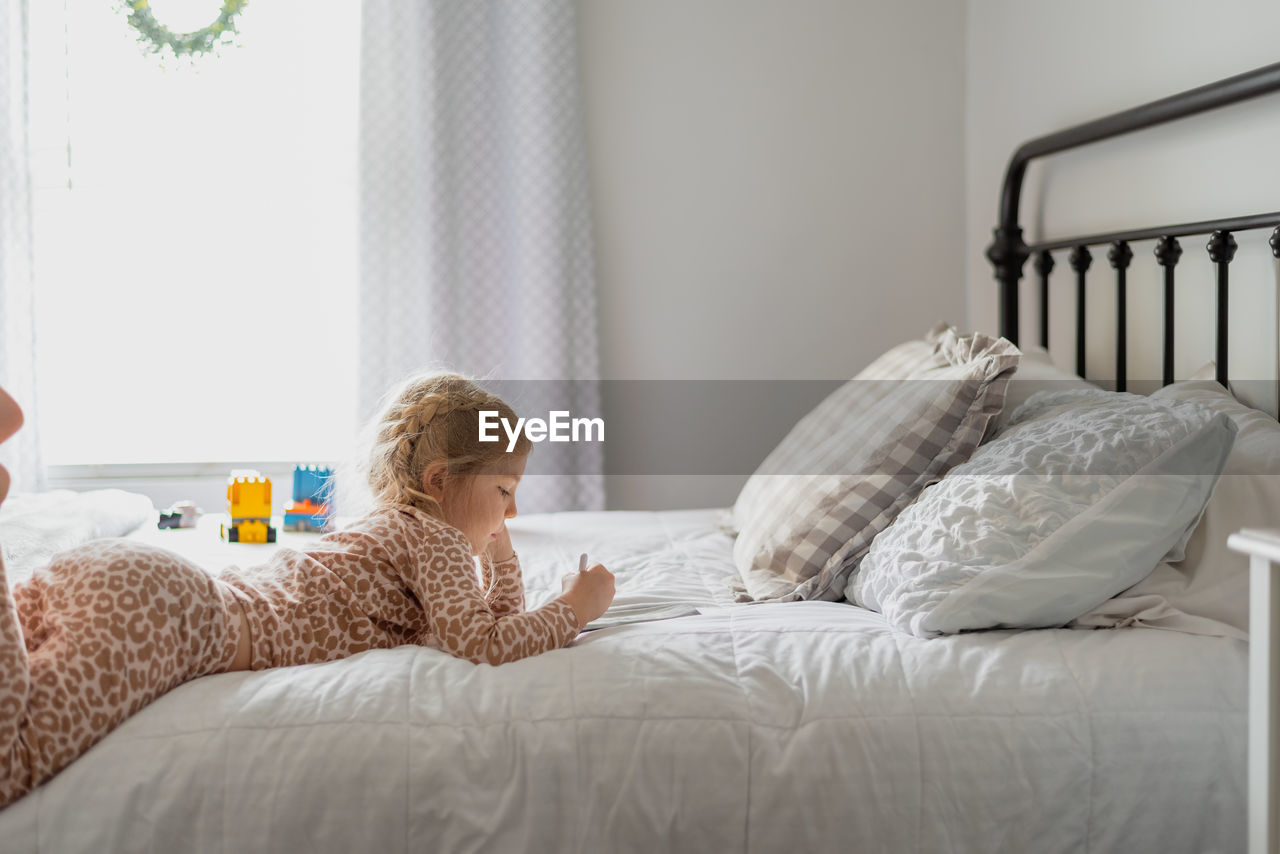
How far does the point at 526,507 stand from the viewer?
2686 mm

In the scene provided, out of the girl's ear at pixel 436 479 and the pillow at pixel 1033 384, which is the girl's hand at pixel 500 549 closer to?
the girl's ear at pixel 436 479

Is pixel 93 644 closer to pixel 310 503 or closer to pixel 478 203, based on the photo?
pixel 310 503

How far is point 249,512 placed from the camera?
1.94 metres

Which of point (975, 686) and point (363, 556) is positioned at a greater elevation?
point (363, 556)

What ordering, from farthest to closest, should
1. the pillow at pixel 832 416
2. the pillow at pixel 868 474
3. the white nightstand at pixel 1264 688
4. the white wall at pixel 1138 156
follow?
the pillow at pixel 832 416 < the white wall at pixel 1138 156 < the pillow at pixel 868 474 < the white nightstand at pixel 1264 688

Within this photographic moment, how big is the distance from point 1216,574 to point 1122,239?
827 mm

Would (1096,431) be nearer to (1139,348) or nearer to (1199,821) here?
(1199,821)

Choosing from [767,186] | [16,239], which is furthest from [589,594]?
[16,239]

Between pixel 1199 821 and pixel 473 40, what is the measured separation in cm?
227

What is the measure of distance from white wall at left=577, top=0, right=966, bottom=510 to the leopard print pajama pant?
1730 millimetres

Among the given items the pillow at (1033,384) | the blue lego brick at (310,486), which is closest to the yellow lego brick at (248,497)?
the blue lego brick at (310,486)

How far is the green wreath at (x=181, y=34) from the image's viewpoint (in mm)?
2709

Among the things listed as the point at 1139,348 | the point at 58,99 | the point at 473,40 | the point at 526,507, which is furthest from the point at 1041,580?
the point at 58,99

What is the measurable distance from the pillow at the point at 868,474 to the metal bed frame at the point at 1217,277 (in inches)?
15.1
